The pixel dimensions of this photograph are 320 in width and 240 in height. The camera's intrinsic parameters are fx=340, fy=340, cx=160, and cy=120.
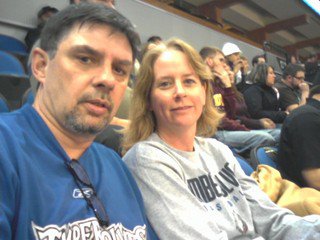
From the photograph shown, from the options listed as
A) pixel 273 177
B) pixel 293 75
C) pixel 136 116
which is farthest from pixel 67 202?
pixel 293 75

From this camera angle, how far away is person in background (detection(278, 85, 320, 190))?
160cm

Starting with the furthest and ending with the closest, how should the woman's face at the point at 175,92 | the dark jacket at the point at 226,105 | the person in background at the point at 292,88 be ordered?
the person in background at the point at 292,88, the dark jacket at the point at 226,105, the woman's face at the point at 175,92

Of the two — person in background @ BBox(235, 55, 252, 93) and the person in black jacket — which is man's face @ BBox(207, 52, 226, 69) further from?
person in background @ BBox(235, 55, 252, 93)

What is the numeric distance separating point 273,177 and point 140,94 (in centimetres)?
69

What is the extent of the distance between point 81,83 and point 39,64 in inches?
4.6

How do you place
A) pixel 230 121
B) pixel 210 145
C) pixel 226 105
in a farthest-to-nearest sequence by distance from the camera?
pixel 226 105
pixel 230 121
pixel 210 145

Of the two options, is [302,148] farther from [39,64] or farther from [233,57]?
[233,57]

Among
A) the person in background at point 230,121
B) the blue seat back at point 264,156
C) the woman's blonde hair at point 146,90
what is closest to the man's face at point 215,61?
the person in background at point 230,121

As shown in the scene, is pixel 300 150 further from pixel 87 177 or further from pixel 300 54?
pixel 300 54

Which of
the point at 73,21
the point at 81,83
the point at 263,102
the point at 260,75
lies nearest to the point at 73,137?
the point at 81,83

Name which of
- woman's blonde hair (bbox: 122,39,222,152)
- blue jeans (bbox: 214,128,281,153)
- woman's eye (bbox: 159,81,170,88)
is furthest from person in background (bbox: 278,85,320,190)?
woman's eye (bbox: 159,81,170,88)

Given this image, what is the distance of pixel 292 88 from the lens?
4.02 metres

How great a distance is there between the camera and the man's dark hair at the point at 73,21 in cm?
71

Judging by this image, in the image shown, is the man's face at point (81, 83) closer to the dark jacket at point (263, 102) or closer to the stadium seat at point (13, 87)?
the stadium seat at point (13, 87)
